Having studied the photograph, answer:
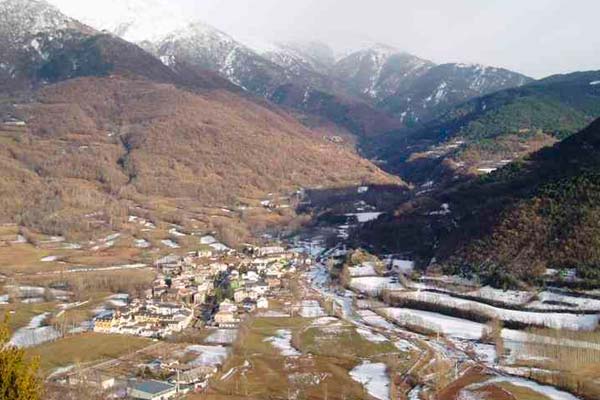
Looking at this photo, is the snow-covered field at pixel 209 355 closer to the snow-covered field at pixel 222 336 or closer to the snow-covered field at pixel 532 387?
the snow-covered field at pixel 222 336

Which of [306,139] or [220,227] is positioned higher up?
[306,139]

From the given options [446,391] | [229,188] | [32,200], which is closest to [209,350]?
[446,391]

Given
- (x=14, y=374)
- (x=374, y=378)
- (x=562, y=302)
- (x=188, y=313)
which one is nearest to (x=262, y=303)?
(x=188, y=313)

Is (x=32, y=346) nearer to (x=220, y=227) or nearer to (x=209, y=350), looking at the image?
(x=209, y=350)

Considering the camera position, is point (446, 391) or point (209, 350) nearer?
point (446, 391)

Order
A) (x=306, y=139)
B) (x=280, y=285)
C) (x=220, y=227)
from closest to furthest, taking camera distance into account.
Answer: (x=280, y=285) < (x=220, y=227) < (x=306, y=139)

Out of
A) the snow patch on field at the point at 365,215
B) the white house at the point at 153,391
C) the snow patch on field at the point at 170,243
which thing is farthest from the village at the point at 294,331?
the snow patch on field at the point at 365,215

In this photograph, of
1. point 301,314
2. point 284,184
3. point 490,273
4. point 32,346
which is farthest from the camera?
point 284,184
